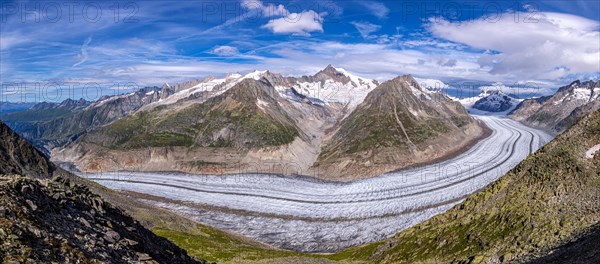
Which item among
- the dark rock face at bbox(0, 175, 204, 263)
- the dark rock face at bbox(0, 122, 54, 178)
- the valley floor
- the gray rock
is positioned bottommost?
the valley floor

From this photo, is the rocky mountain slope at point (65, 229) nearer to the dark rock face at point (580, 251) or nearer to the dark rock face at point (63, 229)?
the dark rock face at point (63, 229)

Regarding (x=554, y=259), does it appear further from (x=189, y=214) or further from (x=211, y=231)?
(x=189, y=214)

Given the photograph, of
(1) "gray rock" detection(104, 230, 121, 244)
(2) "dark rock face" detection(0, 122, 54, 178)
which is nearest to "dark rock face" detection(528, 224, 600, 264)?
(1) "gray rock" detection(104, 230, 121, 244)

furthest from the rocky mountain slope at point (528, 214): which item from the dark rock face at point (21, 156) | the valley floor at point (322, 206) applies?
the dark rock face at point (21, 156)

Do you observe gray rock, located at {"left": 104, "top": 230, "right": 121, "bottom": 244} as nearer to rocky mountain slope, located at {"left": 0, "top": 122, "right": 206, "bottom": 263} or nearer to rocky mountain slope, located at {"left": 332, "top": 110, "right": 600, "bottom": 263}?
rocky mountain slope, located at {"left": 0, "top": 122, "right": 206, "bottom": 263}

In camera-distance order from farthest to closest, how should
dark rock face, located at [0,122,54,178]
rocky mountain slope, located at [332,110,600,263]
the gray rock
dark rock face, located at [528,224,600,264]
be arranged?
1. dark rock face, located at [0,122,54,178]
2. rocky mountain slope, located at [332,110,600,263]
3. dark rock face, located at [528,224,600,264]
4. the gray rock

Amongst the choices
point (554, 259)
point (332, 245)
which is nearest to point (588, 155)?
point (554, 259)

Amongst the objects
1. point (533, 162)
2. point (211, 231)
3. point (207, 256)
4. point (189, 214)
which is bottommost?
point (189, 214)
